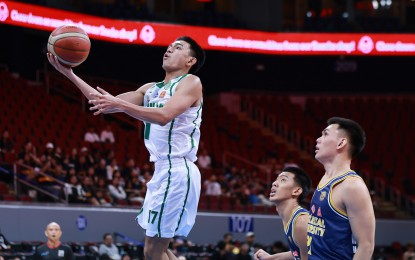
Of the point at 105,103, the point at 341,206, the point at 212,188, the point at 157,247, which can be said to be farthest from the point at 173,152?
the point at 212,188

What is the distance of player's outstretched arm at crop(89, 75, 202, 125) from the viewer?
5738 mm

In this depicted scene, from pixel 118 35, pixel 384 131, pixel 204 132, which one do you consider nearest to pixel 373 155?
pixel 384 131

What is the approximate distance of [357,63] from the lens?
31.5 m

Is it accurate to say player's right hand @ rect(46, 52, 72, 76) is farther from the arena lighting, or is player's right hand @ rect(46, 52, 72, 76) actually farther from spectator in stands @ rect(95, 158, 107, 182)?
the arena lighting

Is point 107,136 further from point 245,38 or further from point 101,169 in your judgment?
point 245,38

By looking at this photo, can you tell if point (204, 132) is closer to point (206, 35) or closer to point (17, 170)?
point (206, 35)

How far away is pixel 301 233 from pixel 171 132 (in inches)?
49.7

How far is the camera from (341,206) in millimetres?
5223

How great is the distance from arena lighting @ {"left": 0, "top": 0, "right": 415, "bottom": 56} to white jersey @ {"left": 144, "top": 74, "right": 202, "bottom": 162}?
1605 cm

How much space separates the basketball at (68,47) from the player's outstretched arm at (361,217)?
2.22 m

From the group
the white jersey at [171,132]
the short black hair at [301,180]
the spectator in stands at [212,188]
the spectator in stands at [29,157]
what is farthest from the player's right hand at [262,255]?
the spectator in stands at [212,188]

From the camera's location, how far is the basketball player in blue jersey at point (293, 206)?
673cm

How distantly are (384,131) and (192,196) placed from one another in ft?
71.5

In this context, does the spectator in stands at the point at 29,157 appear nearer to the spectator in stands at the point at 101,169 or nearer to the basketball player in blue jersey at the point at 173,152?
the spectator in stands at the point at 101,169
